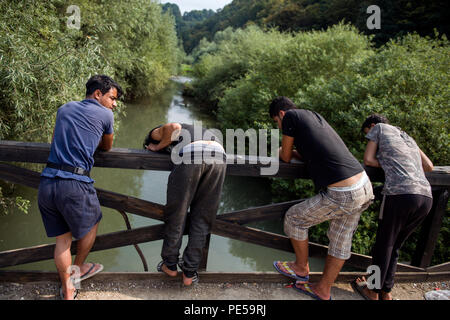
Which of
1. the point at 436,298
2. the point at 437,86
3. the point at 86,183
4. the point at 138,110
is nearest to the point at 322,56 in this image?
the point at 437,86

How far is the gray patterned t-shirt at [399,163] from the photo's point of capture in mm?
2562

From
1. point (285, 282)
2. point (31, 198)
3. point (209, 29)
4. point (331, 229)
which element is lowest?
point (31, 198)

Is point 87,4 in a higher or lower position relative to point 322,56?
higher

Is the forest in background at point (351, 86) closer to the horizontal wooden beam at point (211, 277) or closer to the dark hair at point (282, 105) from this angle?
the horizontal wooden beam at point (211, 277)

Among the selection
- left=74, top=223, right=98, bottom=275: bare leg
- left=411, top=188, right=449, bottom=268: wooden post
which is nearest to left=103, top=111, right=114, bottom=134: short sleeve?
left=74, top=223, right=98, bottom=275: bare leg

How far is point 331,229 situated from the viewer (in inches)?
103

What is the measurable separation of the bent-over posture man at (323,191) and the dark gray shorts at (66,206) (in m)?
1.61

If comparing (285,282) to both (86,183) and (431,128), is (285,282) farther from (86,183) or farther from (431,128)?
(431,128)

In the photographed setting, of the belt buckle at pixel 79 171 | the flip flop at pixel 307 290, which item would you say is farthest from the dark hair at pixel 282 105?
the belt buckle at pixel 79 171

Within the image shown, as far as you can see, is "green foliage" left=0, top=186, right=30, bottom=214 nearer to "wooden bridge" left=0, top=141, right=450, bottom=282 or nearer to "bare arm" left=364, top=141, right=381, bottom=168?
"wooden bridge" left=0, top=141, right=450, bottom=282

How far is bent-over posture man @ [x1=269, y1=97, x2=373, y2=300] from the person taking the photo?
2.41m

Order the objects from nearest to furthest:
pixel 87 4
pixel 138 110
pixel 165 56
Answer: pixel 87 4
pixel 138 110
pixel 165 56
